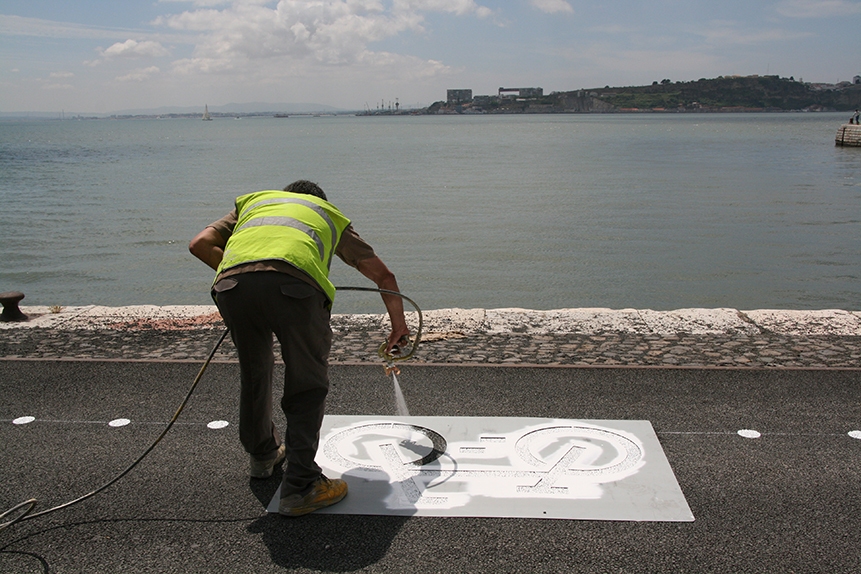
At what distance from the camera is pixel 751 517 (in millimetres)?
3654

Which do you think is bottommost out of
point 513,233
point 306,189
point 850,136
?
point 513,233

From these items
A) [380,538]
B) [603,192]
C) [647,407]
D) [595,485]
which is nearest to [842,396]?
[647,407]

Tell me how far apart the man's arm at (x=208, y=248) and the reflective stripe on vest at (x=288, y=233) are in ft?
0.60

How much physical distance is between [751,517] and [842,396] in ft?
7.34

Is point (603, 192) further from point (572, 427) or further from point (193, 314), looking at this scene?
point (572, 427)

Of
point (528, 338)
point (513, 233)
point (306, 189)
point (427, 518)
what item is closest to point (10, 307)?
point (306, 189)

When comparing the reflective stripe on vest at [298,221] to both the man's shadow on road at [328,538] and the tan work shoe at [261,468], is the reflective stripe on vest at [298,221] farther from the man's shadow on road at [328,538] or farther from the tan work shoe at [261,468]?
the man's shadow on road at [328,538]

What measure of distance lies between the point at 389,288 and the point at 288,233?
2.33ft

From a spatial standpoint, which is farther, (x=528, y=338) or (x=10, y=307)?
(x=10, y=307)

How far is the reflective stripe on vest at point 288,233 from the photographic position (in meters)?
3.48

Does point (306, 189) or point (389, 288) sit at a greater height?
point (306, 189)

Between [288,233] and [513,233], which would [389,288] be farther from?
[513,233]

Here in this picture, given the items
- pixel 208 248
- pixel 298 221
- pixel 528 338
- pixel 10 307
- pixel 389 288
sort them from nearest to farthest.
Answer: pixel 298 221
pixel 208 248
pixel 389 288
pixel 528 338
pixel 10 307

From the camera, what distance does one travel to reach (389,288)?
3.97 meters
